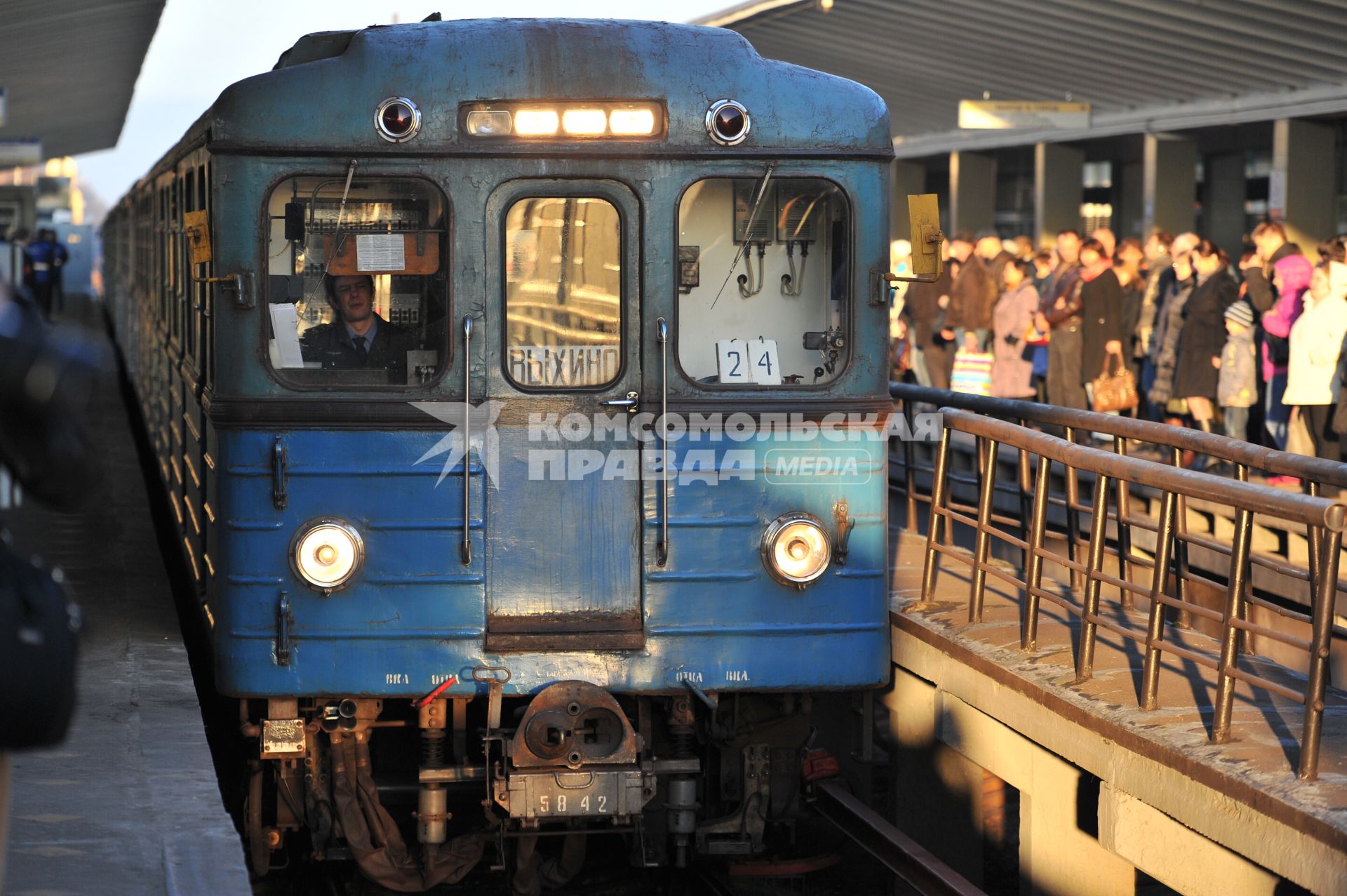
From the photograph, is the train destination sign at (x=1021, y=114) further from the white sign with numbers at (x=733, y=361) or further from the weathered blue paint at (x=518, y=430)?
the white sign with numbers at (x=733, y=361)

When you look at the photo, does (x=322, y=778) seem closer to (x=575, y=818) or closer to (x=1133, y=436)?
(x=575, y=818)

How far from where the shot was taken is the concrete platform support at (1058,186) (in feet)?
71.2

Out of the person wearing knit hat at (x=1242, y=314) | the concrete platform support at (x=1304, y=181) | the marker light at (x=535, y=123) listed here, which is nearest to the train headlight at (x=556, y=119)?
the marker light at (x=535, y=123)

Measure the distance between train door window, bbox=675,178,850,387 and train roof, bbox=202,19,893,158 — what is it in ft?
0.58

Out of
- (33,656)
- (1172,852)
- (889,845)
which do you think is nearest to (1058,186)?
(889,845)

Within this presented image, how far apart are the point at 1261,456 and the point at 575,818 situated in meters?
2.79

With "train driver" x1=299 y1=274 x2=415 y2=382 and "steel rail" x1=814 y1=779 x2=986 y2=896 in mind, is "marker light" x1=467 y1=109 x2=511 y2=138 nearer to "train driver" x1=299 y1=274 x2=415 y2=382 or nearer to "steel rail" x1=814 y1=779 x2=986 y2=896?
"train driver" x1=299 y1=274 x2=415 y2=382

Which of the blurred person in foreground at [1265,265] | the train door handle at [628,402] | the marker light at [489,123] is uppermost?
the marker light at [489,123]

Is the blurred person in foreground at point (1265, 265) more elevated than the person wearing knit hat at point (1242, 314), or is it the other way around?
the blurred person in foreground at point (1265, 265)

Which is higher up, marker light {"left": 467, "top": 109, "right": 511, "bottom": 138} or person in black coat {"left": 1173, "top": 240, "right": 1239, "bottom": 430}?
marker light {"left": 467, "top": 109, "right": 511, "bottom": 138}

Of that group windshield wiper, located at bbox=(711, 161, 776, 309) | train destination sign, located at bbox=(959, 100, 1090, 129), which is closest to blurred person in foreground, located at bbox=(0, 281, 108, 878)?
windshield wiper, located at bbox=(711, 161, 776, 309)

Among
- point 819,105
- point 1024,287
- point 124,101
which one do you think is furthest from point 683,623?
point 124,101

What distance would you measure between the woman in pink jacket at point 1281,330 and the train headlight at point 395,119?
22.3ft

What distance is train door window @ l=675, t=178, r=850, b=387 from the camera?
6.38 meters
